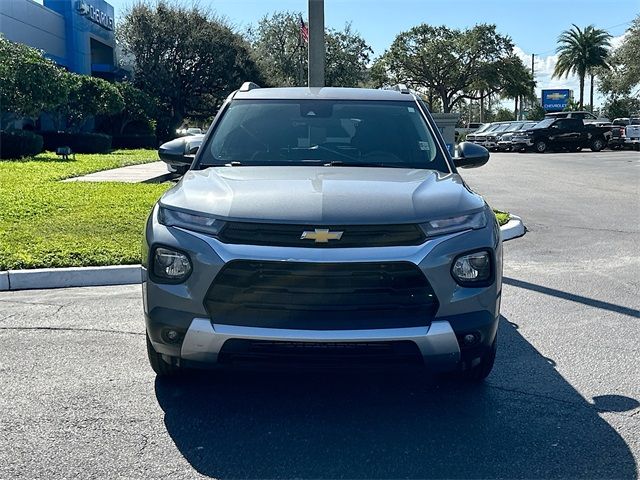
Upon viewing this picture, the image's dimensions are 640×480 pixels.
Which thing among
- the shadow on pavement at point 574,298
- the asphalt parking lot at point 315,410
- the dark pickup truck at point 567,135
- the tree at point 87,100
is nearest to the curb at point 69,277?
the asphalt parking lot at point 315,410

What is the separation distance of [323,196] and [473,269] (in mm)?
857

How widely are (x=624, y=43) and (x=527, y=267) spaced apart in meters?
44.1

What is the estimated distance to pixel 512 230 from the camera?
31.2 feet

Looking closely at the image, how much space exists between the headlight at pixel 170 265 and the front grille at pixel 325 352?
43cm

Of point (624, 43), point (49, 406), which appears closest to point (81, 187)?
point (49, 406)

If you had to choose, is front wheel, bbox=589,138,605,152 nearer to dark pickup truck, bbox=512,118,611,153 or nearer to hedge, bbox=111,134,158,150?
dark pickup truck, bbox=512,118,611,153

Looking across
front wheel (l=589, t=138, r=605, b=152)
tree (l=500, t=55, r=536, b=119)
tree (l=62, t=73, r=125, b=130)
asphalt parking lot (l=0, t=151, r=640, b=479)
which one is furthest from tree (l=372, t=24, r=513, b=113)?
asphalt parking lot (l=0, t=151, r=640, b=479)

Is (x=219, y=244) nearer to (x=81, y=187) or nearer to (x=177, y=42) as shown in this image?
(x=81, y=187)

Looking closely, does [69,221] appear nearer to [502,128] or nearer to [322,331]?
[322,331]

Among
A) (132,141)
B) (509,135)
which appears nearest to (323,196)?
(132,141)

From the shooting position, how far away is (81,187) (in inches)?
498

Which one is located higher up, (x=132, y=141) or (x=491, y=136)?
(x=491, y=136)

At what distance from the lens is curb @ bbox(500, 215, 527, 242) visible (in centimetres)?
935

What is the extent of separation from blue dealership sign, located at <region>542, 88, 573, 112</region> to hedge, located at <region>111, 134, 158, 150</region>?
50.5 m
